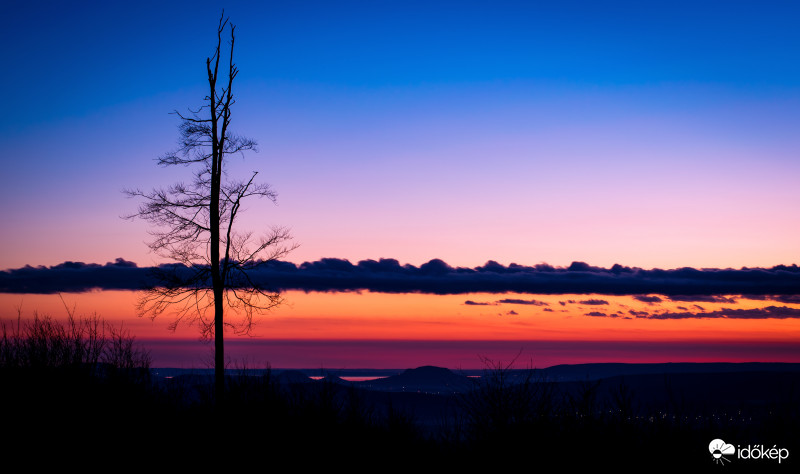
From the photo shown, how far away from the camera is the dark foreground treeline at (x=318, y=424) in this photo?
66.2 ft

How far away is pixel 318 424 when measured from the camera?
2333cm

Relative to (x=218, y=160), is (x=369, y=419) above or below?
below

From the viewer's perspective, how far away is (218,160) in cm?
2570

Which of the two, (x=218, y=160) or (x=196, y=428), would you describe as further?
(x=218, y=160)

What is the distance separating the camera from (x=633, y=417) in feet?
69.1

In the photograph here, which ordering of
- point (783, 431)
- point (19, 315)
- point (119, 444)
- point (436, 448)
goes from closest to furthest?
point (783, 431) → point (119, 444) → point (19, 315) → point (436, 448)

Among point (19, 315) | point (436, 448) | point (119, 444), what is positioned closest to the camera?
point (119, 444)

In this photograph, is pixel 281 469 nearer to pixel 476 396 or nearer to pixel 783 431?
pixel 476 396

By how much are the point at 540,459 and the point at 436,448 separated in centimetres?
402

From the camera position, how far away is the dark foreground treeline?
20.2m

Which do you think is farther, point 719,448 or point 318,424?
point 318,424

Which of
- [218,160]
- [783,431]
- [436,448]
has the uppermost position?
[218,160]

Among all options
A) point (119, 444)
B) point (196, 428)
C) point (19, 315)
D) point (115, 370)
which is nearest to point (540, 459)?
point (196, 428)

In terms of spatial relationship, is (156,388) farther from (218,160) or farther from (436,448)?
(436,448)
